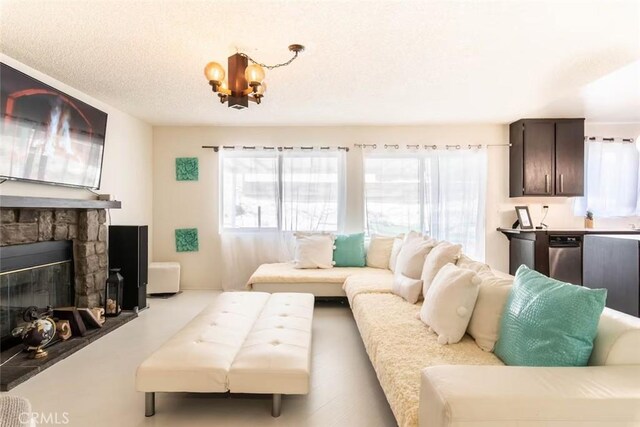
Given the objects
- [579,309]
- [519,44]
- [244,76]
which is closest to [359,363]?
[579,309]

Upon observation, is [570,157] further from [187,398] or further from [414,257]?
[187,398]

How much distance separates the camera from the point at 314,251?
15.5 feet

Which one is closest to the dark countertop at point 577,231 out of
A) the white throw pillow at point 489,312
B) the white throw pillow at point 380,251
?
the white throw pillow at point 380,251

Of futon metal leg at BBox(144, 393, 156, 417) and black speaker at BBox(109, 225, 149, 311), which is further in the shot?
black speaker at BBox(109, 225, 149, 311)

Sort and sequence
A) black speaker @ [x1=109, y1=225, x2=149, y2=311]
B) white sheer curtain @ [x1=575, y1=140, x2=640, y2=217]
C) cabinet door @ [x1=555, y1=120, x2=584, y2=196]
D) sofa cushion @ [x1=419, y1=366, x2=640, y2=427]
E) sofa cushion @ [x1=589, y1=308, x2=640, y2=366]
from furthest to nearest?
white sheer curtain @ [x1=575, y1=140, x2=640, y2=217] → cabinet door @ [x1=555, y1=120, x2=584, y2=196] → black speaker @ [x1=109, y1=225, x2=149, y2=311] → sofa cushion @ [x1=589, y1=308, x2=640, y2=366] → sofa cushion @ [x1=419, y1=366, x2=640, y2=427]

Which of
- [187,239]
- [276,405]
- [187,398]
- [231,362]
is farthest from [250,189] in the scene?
[276,405]

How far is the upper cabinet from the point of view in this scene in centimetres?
491

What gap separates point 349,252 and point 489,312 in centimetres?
296

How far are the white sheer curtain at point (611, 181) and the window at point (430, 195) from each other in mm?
Answer: 1530

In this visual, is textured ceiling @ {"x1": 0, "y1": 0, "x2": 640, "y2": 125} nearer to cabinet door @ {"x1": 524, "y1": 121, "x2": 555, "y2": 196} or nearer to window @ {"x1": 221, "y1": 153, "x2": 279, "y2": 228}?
cabinet door @ {"x1": 524, "y1": 121, "x2": 555, "y2": 196}

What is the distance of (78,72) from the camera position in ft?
10.6

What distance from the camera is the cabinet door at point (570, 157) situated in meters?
4.93

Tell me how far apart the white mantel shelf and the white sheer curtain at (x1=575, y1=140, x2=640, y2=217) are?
6.25 m

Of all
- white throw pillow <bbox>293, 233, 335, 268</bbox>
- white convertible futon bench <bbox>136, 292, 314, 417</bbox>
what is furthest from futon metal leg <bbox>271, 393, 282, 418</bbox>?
white throw pillow <bbox>293, 233, 335, 268</bbox>
